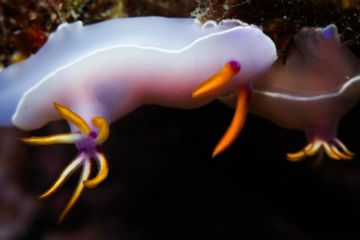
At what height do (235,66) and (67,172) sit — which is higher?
(235,66)

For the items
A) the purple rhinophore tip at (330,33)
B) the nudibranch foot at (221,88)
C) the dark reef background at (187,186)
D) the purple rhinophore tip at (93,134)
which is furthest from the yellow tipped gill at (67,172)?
the purple rhinophore tip at (330,33)

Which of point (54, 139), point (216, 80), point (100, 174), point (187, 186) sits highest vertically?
point (216, 80)

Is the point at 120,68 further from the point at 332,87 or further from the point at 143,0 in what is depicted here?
the point at 332,87

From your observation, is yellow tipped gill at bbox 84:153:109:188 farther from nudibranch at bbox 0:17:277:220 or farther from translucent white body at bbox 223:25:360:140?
translucent white body at bbox 223:25:360:140

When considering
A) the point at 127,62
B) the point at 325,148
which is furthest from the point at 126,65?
the point at 325,148

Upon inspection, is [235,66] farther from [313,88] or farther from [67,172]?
[67,172]

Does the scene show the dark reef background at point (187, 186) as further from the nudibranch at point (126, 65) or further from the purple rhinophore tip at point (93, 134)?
the purple rhinophore tip at point (93, 134)
